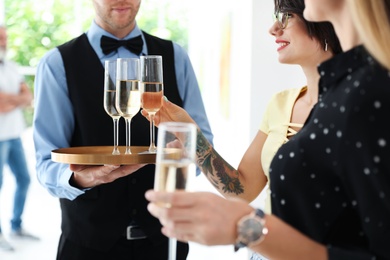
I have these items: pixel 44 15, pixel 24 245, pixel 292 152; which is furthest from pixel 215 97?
pixel 292 152

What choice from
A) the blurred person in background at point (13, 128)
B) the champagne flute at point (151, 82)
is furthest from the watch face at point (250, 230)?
the blurred person in background at point (13, 128)

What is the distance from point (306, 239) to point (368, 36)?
0.43 m

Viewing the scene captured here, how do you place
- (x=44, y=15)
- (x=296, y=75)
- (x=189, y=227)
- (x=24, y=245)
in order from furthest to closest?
(x=44, y=15) < (x=24, y=245) < (x=296, y=75) < (x=189, y=227)

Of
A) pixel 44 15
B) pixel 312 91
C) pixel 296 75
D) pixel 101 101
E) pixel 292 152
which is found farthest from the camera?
pixel 44 15

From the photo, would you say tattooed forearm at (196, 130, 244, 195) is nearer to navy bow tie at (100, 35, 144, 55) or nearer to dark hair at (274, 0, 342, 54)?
dark hair at (274, 0, 342, 54)

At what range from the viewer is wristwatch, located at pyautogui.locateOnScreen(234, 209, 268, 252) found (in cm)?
112

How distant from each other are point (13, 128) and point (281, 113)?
431 centimetres

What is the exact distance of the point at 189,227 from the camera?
109cm

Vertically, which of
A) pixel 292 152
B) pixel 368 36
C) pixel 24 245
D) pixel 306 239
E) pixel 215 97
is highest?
pixel 368 36

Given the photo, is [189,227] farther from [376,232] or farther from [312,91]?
[312,91]

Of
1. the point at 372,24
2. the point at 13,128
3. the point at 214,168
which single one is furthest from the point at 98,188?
the point at 13,128

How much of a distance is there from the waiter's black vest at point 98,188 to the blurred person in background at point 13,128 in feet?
11.0

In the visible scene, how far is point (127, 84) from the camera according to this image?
2006 millimetres

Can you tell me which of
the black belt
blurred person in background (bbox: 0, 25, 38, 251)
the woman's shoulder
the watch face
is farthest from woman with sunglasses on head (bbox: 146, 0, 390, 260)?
blurred person in background (bbox: 0, 25, 38, 251)
